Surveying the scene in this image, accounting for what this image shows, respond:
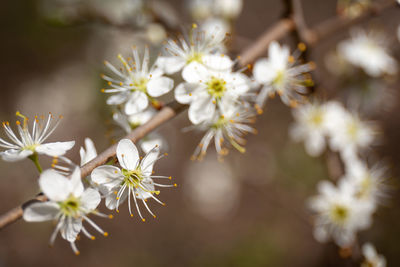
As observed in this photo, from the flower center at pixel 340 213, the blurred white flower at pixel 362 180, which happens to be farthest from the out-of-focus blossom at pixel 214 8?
the flower center at pixel 340 213

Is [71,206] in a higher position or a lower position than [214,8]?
lower

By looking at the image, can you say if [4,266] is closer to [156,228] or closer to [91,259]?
[91,259]

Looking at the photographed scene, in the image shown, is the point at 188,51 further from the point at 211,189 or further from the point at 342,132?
the point at 211,189

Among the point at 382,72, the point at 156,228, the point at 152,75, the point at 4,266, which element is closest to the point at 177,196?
the point at 156,228

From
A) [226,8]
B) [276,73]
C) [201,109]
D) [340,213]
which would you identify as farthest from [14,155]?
[340,213]

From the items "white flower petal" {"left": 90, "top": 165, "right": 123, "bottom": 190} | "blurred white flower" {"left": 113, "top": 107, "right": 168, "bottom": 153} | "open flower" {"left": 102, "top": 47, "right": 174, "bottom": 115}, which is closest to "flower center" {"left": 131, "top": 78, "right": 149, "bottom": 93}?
"open flower" {"left": 102, "top": 47, "right": 174, "bottom": 115}

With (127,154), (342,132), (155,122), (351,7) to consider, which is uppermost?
(351,7)

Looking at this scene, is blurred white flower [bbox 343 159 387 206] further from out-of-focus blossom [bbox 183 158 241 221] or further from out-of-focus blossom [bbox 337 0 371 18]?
out-of-focus blossom [bbox 183 158 241 221]
